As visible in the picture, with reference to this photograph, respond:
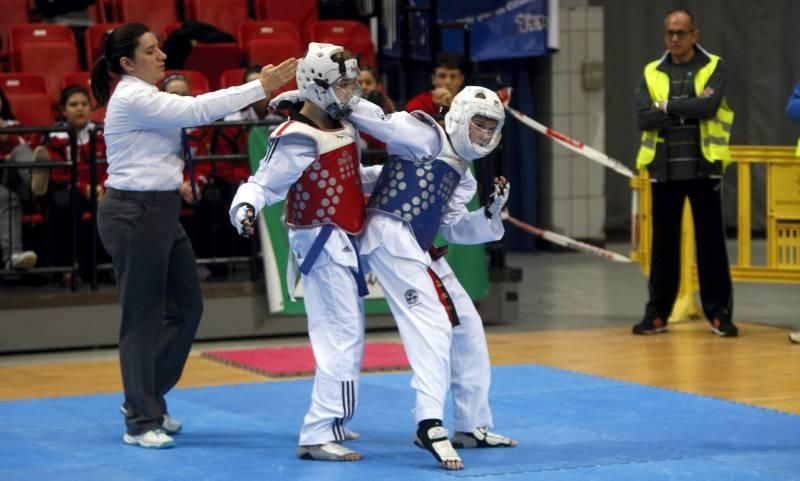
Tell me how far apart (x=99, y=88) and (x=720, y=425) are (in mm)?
3184

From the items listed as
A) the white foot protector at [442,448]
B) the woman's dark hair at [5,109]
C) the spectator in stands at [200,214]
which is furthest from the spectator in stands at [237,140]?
the white foot protector at [442,448]

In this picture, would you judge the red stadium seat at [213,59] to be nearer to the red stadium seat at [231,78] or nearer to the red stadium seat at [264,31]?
the red stadium seat at [264,31]

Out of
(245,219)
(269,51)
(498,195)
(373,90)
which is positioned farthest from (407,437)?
(269,51)

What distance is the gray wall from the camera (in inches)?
618

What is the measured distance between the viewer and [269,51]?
1178cm

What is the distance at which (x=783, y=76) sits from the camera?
1602 centimetres

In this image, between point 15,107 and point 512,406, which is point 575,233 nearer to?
point 15,107

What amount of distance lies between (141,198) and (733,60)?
10.9 metres

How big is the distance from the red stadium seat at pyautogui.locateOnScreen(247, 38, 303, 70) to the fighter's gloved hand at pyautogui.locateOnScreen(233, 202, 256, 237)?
623cm

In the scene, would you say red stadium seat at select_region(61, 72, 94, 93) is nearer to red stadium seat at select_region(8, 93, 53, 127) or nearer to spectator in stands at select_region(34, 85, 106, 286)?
red stadium seat at select_region(8, 93, 53, 127)

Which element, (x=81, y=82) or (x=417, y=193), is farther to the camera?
(x=81, y=82)

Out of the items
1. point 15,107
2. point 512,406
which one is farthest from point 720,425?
point 15,107

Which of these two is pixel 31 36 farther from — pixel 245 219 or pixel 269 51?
pixel 245 219

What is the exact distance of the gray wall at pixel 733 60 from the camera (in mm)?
15688
